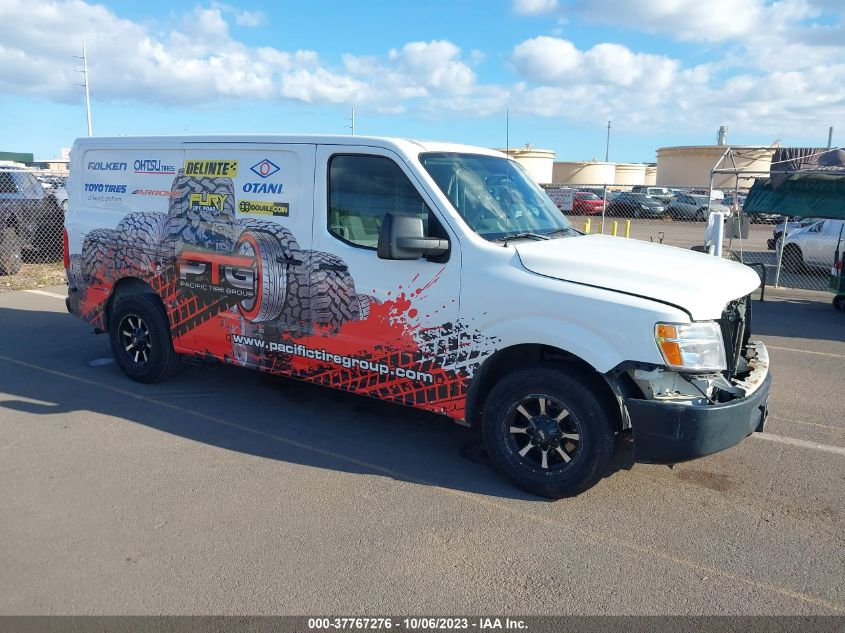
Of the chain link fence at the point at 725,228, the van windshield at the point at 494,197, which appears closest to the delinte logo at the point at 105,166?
the van windshield at the point at 494,197

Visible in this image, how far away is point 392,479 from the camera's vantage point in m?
Answer: 4.46

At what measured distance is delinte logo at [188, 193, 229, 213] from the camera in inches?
213

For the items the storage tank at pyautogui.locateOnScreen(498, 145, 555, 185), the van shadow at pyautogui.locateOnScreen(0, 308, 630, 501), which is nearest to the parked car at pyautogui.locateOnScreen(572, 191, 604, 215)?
the storage tank at pyautogui.locateOnScreen(498, 145, 555, 185)

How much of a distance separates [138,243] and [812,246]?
49.6 feet

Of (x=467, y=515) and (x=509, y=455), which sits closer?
(x=467, y=515)

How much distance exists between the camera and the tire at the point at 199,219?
17.6 ft

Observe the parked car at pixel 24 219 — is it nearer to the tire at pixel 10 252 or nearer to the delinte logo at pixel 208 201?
the tire at pixel 10 252

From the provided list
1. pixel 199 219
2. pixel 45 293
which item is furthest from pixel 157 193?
pixel 45 293

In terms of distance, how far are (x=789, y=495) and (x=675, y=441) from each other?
3.79ft

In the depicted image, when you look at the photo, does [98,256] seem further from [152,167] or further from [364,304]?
[364,304]

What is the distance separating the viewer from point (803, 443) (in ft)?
16.8

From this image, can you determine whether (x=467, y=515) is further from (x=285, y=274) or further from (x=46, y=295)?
(x=46, y=295)

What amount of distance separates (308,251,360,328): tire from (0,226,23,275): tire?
1013 cm

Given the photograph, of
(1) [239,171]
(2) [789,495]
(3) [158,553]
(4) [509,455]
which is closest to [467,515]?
(4) [509,455]
